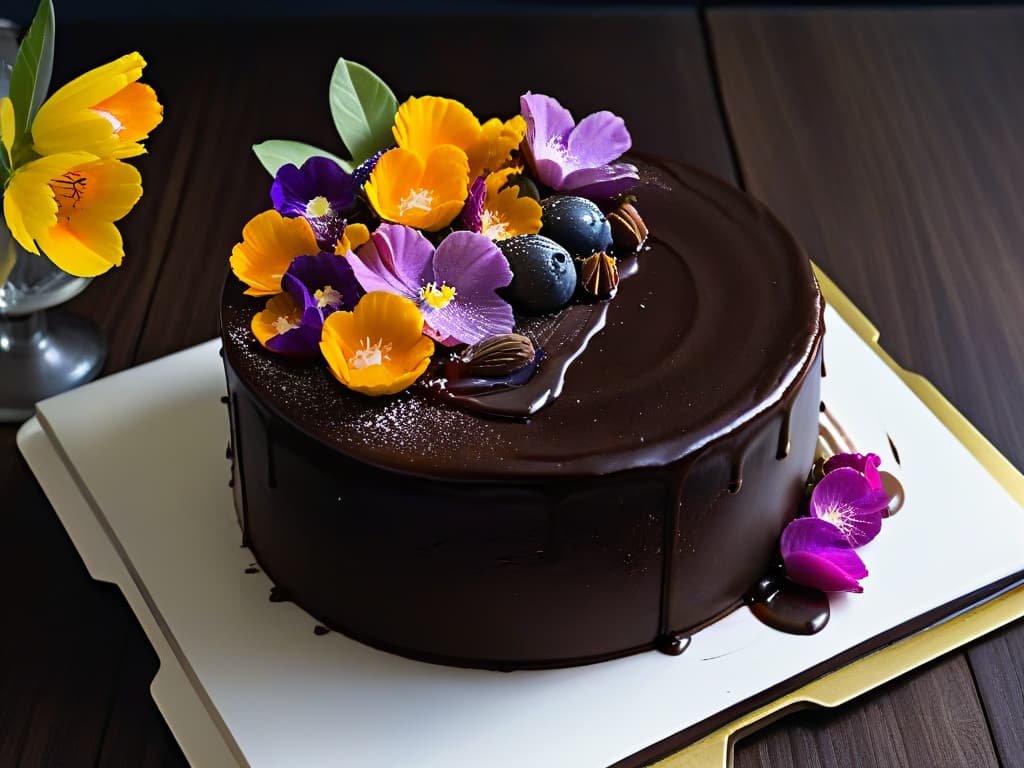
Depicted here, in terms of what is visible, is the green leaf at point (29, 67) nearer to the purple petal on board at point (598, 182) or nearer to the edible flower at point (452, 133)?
the edible flower at point (452, 133)

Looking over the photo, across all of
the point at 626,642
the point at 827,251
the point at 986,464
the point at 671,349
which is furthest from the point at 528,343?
the point at 827,251

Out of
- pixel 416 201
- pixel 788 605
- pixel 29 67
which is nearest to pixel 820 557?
pixel 788 605

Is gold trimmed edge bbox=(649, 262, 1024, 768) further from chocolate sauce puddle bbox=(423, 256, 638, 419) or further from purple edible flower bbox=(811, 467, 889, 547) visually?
chocolate sauce puddle bbox=(423, 256, 638, 419)

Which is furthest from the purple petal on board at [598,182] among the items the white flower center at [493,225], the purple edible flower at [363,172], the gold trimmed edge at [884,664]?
the gold trimmed edge at [884,664]

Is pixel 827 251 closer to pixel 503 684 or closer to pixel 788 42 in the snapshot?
pixel 788 42

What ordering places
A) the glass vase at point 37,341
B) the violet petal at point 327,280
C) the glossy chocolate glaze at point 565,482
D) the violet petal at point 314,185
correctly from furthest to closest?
the glass vase at point 37,341, the violet petal at point 314,185, the violet petal at point 327,280, the glossy chocolate glaze at point 565,482

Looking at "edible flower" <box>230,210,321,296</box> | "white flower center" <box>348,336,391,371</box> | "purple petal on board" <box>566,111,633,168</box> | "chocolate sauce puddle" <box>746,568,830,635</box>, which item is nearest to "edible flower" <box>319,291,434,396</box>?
"white flower center" <box>348,336,391,371</box>

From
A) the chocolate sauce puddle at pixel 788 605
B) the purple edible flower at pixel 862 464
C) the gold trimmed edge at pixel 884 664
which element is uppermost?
the purple edible flower at pixel 862 464
